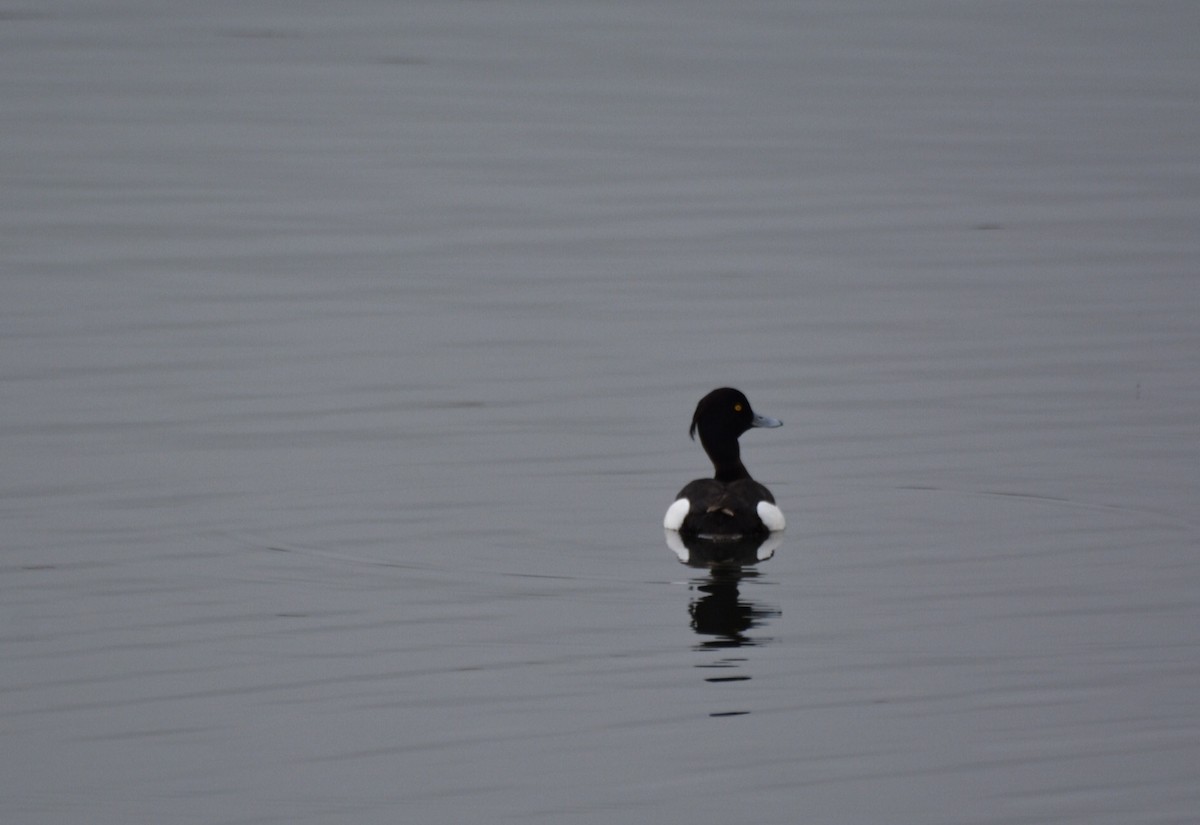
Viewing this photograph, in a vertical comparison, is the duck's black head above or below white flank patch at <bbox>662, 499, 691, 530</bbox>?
above

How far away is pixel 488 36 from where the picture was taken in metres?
40.0

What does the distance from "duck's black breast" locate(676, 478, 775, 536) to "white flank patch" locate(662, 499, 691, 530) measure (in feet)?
0.06

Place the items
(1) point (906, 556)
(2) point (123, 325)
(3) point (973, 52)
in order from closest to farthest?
(1) point (906, 556) → (2) point (123, 325) → (3) point (973, 52)

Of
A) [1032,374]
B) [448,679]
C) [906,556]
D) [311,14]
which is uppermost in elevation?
[311,14]

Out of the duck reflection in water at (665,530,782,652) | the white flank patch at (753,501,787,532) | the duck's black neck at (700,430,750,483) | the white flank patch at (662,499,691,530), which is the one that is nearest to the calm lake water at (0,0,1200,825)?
the duck reflection in water at (665,530,782,652)

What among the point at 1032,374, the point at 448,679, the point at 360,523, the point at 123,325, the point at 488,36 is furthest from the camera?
the point at 488,36

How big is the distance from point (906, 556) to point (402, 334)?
7.60m

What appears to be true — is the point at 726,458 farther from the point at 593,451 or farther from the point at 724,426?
the point at 593,451

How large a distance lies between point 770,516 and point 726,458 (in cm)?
108

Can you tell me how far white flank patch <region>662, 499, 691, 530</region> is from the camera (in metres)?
12.4

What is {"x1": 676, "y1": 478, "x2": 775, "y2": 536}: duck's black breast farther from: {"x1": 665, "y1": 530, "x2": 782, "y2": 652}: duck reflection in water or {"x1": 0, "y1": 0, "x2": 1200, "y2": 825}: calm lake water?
{"x1": 0, "y1": 0, "x2": 1200, "y2": 825}: calm lake water

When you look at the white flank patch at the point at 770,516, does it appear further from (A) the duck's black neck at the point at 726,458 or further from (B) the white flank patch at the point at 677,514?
(A) the duck's black neck at the point at 726,458

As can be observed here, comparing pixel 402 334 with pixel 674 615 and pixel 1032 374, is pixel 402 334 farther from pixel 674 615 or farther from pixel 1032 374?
pixel 674 615

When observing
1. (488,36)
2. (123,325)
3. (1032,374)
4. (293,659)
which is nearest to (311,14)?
(488,36)
